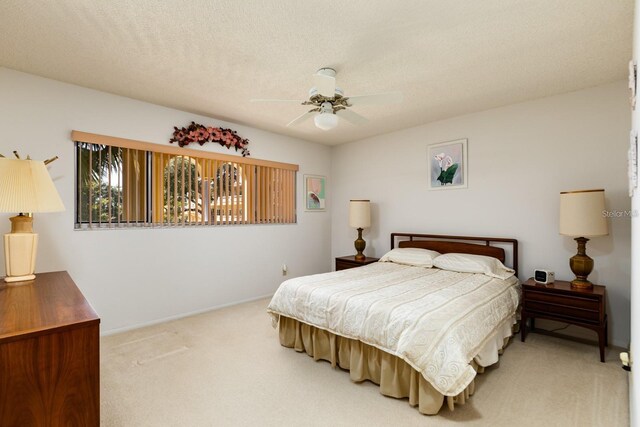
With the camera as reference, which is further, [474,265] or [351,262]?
[351,262]

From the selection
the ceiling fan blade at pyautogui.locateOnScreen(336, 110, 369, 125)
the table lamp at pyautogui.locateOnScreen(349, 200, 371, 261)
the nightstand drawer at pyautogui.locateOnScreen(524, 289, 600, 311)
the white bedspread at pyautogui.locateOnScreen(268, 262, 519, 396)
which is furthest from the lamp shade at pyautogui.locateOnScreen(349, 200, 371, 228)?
the nightstand drawer at pyautogui.locateOnScreen(524, 289, 600, 311)

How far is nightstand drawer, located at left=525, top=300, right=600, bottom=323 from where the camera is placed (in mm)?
2650

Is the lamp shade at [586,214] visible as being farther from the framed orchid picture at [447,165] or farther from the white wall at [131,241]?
the white wall at [131,241]

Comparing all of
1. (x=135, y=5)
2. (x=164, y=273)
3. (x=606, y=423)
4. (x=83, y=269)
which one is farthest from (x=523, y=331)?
(x=83, y=269)

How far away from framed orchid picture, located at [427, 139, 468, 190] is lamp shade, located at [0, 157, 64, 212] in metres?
3.95

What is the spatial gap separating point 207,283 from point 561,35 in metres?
4.17

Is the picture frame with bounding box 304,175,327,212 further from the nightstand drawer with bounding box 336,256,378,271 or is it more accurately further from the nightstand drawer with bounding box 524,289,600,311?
the nightstand drawer with bounding box 524,289,600,311

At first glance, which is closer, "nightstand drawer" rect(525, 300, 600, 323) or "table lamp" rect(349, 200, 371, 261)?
"nightstand drawer" rect(525, 300, 600, 323)

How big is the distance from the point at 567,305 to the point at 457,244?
1318 millimetres

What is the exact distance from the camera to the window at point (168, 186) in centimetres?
315

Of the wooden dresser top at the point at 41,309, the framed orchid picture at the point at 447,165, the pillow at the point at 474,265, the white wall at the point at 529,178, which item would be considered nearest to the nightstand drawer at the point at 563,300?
the pillow at the point at 474,265

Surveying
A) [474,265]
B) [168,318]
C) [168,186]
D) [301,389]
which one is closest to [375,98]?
[474,265]

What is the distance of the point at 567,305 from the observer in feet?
9.14

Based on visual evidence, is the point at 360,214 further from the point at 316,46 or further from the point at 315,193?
the point at 316,46
